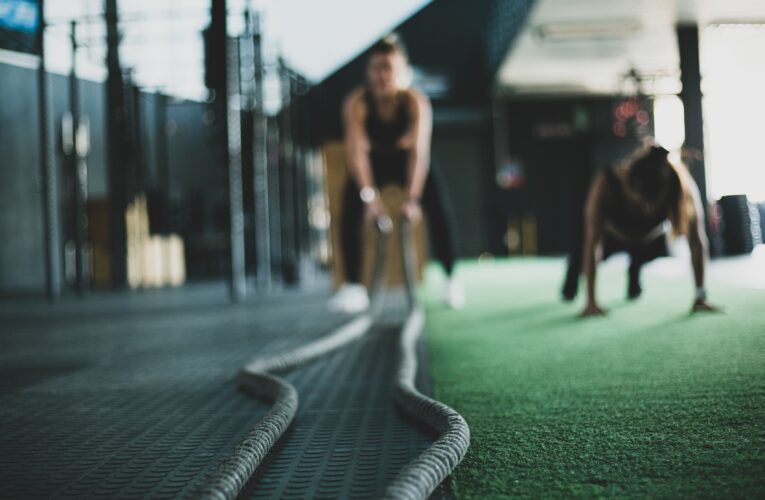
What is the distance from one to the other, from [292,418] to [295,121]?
6417 millimetres

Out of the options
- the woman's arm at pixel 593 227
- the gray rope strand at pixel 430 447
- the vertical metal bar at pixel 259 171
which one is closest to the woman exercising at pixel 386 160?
the woman's arm at pixel 593 227

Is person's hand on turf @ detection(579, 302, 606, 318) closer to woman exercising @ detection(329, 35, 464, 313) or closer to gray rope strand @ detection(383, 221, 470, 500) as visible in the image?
woman exercising @ detection(329, 35, 464, 313)

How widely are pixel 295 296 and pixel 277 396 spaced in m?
3.55

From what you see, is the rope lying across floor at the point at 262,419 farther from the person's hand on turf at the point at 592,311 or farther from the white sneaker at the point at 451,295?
the white sneaker at the point at 451,295

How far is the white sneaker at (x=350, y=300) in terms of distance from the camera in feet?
11.7

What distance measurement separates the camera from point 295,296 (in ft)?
16.4

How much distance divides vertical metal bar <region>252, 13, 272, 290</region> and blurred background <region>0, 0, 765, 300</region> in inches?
1.0

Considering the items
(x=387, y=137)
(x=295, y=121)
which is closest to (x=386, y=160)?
(x=387, y=137)

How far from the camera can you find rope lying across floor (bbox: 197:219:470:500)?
2.79 ft

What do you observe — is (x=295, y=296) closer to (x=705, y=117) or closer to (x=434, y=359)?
(x=434, y=359)

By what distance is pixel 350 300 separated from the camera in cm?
358

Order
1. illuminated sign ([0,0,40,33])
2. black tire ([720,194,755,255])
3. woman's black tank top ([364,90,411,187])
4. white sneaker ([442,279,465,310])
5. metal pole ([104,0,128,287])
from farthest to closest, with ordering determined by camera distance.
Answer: black tire ([720,194,755,255]) < metal pole ([104,0,128,287]) < illuminated sign ([0,0,40,33]) < white sneaker ([442,279,465,310]) < woman's black tank top ([364,90,411,187])

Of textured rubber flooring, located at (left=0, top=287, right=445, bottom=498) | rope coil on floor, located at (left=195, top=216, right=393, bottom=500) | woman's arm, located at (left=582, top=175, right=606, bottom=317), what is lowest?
textured rubber flooring, located at (left=0, top=287, right=445, bottom=498)

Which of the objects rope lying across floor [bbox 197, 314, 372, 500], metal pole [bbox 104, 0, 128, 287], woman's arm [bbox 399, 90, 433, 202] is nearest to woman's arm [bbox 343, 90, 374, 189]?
woman's arm [bbox 399, 90, 433, 202]
